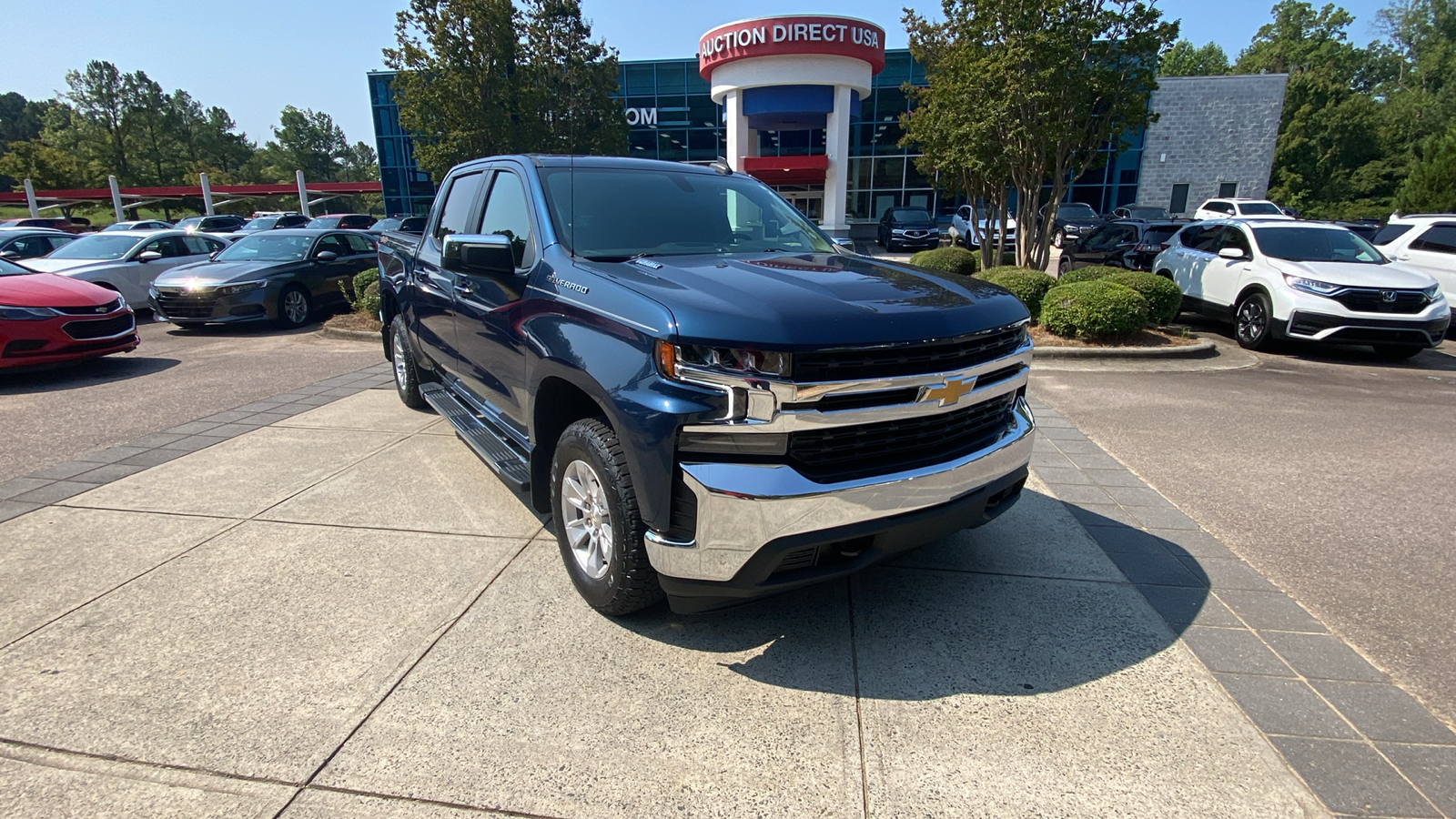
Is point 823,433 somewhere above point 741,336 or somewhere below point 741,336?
below

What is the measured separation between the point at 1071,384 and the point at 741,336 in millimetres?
6310

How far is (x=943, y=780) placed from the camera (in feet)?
7.31

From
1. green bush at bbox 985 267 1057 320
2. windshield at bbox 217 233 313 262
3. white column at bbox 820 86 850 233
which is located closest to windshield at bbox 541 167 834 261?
green bush at bbox 985 267 1057 320

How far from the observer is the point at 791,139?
33.4 m

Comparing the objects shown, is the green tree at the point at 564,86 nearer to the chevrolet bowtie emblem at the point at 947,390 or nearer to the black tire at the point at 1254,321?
the black tire at the point at 1254,321

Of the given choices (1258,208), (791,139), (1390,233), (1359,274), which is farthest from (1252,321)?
(791,139)

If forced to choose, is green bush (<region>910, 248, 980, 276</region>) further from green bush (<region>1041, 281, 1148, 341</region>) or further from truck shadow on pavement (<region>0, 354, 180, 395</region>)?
truck shadow on pavement (<region>0, 354, 180, 395</region>)

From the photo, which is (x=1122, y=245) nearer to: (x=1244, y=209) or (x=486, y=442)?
(x=1244, y=209)

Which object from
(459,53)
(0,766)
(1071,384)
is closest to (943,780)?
(0,766)

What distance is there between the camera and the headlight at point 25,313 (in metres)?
7.21

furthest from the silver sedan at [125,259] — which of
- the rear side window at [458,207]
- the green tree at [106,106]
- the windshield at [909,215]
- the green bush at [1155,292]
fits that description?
the green tree at [106,106]

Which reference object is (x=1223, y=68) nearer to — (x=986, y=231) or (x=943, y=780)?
(x=986, y=231)

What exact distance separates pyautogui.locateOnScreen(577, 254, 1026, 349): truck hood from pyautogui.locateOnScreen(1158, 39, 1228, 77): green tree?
84338 millimetres

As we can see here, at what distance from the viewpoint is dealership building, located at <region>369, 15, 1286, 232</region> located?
25.5m
